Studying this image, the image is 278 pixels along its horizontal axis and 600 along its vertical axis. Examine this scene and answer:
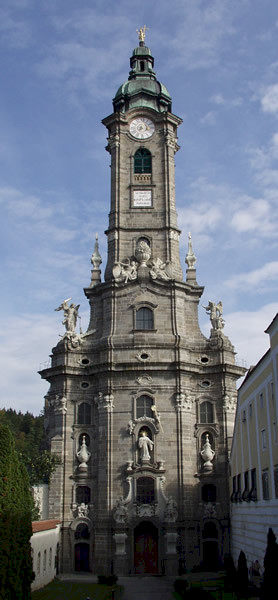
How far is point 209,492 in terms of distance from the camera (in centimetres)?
5172

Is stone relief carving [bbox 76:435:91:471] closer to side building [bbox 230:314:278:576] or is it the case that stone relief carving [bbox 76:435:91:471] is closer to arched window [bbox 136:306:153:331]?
arched window [bbox 136:306:153:331]

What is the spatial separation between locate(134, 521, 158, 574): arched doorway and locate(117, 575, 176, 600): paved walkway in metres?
1.19

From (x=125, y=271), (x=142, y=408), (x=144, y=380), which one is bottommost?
(x=142, y=408)

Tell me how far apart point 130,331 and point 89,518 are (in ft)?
49.8

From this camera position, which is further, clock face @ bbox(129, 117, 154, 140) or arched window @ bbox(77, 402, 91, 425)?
clock face @ bbox(129, 117, 154, 140)

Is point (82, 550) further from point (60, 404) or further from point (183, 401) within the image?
point (183, 401)

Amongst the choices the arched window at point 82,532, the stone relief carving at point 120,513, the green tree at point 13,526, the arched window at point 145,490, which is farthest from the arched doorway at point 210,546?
the green tree at point 13,526

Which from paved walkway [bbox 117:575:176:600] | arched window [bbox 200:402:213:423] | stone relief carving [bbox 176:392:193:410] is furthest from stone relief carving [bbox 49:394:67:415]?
paved walkway [bbox 117:575:176:600]

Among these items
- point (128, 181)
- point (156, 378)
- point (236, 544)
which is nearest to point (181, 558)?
point (236, 544)

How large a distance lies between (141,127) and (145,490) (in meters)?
33.6

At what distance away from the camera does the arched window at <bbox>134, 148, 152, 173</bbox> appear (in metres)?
61.5

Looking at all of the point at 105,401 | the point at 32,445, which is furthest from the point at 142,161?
the point at 32,445

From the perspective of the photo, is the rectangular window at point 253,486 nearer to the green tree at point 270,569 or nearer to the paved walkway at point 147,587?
the paved walkway at point 147,587

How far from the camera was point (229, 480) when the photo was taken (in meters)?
50.5
